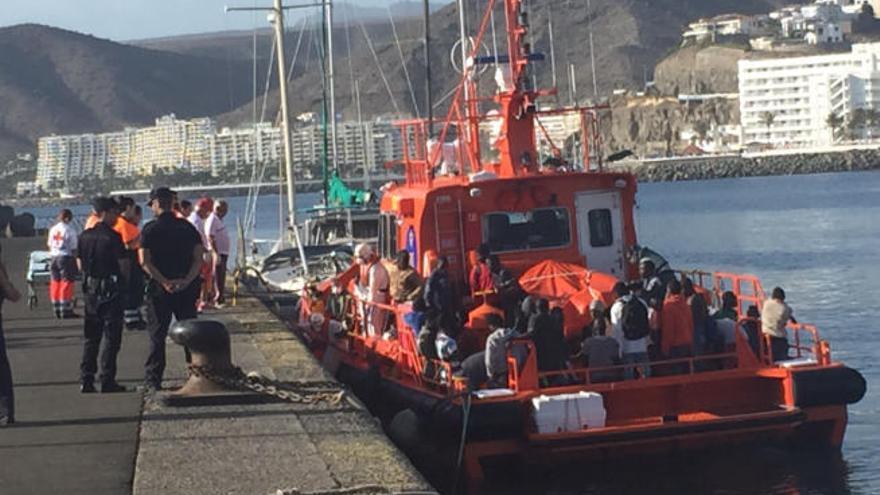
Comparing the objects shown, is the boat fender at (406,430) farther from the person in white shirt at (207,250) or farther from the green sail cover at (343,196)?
the green sail cover at (343,196)

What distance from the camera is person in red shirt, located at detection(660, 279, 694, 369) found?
17406 mm

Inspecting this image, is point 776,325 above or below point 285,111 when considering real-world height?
below

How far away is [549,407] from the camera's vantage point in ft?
53.7

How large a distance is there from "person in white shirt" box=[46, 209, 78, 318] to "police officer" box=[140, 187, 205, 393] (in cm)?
694

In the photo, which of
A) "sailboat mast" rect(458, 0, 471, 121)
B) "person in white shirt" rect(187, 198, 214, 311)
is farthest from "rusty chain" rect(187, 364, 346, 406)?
"person in white shirt" rect(187, 198, 214, 311)

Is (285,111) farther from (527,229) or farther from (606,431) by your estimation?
(606,431)

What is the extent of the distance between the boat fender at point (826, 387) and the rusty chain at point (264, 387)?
473cm

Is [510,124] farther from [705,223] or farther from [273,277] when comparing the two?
[705,223]

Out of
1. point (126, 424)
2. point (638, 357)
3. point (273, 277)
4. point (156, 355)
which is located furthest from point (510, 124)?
point (273, 277)

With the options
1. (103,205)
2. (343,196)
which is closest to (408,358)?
(103,205)

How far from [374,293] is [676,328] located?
13.6ft

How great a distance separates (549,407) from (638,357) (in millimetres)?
1289

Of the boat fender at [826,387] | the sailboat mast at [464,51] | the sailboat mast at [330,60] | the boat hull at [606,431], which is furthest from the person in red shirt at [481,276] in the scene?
the sailboat mast at [330,60]

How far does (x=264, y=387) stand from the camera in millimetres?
14633
